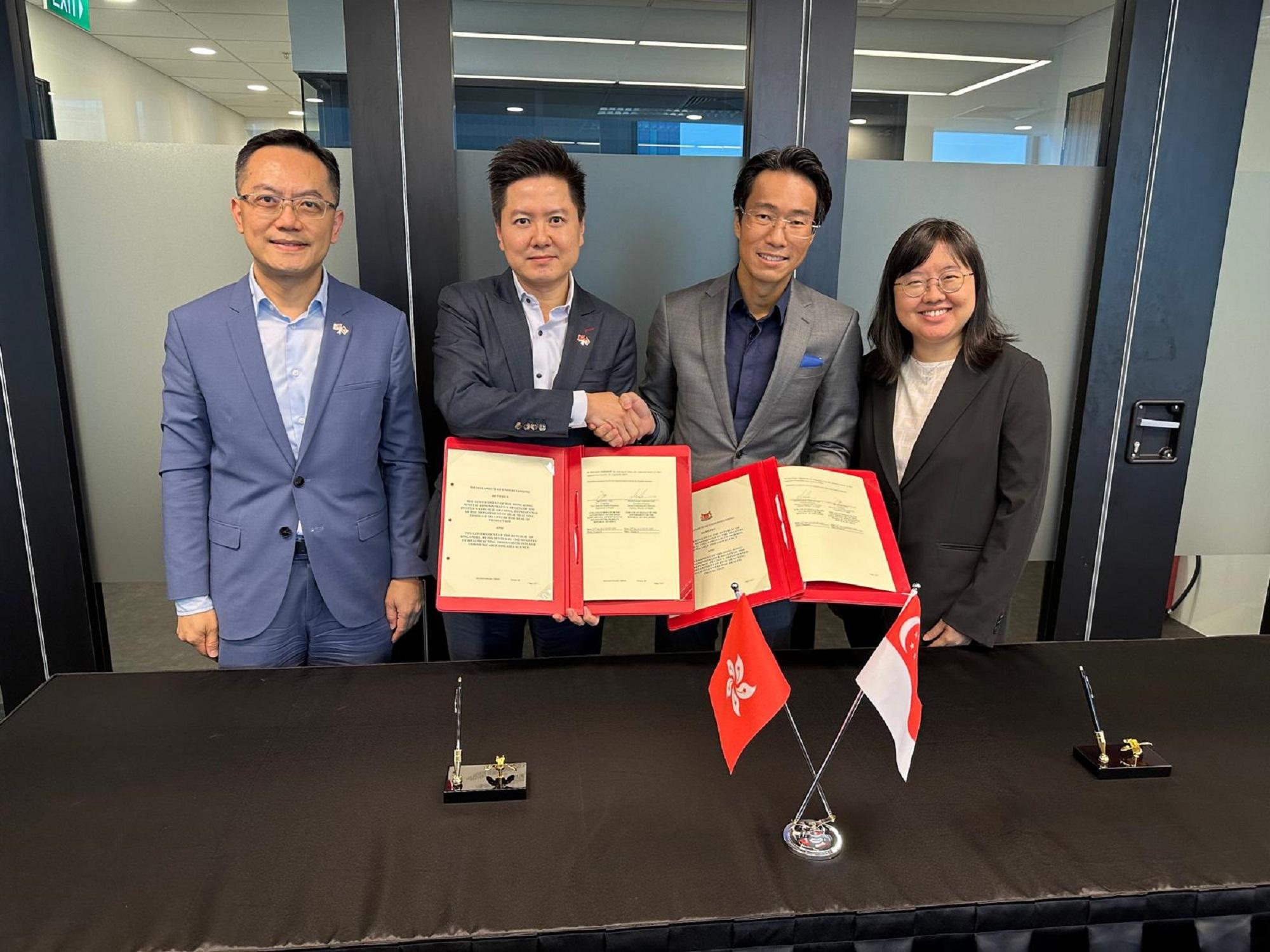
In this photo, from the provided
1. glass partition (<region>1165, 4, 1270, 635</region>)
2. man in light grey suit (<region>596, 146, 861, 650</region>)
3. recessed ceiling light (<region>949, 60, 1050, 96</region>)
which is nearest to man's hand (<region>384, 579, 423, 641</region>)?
man in light grey suit (<region>596, 146, 861, 650</region>)

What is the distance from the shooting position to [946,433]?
1.91 metres

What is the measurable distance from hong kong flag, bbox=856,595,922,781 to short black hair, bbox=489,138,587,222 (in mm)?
1287

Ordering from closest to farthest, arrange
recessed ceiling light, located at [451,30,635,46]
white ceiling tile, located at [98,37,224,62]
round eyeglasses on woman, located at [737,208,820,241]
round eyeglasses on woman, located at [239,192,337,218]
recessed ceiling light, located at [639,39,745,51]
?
1. round eyeglasses on woman, located at [239,192,337,218]
2. round eyeglasses on woman, located at [737,208,820,241]
3. white ceiling tile, located at [98,37,224,62]
4. recessed ceiling light, located at [451,30,635,46]
5. recessed ceiling light, located at [639,39,745,51]

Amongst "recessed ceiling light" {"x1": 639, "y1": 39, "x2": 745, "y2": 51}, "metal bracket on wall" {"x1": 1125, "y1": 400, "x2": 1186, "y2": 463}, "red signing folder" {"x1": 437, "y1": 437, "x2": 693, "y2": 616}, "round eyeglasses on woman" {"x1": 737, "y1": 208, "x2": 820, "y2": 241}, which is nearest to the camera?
"red signing folder" {"x1": 437, "y1": 437, "x2": 693, "y2": 616}

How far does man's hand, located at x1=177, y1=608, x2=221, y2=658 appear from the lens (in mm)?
1888

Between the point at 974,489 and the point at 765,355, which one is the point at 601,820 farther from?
the point at 765,355

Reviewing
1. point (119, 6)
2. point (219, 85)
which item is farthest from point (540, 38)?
point (119, 6)

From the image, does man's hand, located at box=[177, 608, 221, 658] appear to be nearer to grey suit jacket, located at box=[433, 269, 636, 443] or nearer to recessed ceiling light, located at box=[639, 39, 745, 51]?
grey suit jacket, located at box=[433, 269, 636, 443]

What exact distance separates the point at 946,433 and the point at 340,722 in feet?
4.67

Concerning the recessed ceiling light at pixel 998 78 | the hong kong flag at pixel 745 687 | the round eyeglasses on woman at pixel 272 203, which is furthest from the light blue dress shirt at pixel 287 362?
the recessed ceiling light at pixel 998 78

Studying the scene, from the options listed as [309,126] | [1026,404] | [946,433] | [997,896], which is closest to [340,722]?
[997,896]

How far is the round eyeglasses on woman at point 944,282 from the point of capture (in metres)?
1.87

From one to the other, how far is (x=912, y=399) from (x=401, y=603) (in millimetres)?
1346

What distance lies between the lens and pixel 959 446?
1894 mm
